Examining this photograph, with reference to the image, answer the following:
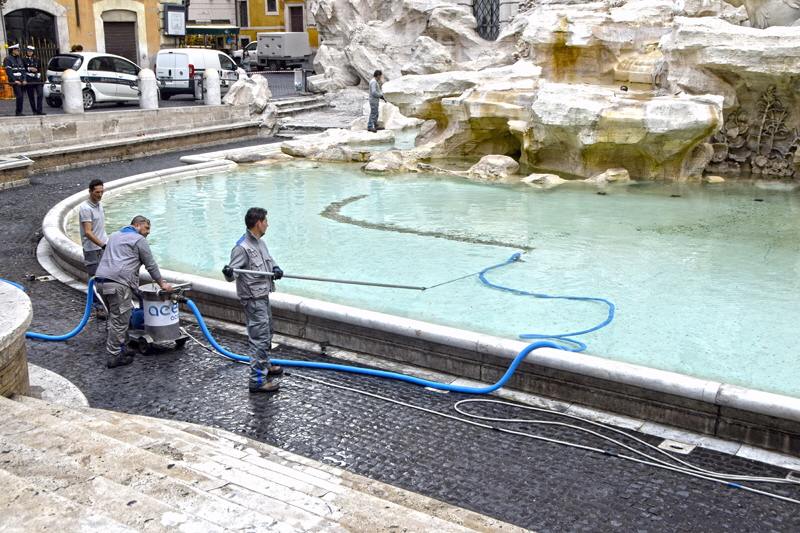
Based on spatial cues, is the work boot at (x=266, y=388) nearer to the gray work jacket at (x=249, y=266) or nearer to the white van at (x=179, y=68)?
the gray work jacket at (x=249, y=266)

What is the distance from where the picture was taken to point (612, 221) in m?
11.5

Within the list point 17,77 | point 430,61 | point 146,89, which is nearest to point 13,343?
point 17,77

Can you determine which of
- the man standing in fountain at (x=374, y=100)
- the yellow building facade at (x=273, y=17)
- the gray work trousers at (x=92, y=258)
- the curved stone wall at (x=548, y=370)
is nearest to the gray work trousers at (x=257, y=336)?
the curved stone wall at (x=548, y=370)

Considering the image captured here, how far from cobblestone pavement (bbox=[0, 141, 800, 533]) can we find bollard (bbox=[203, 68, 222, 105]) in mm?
15286

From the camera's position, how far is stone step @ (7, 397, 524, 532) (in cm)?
361

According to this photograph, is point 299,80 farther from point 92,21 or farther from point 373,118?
point 373,118

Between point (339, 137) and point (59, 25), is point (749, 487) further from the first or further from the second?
point (59, 25)

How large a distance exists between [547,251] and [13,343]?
6.51 metres

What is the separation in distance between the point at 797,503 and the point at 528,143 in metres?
11.3

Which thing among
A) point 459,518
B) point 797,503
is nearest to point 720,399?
point 797,503

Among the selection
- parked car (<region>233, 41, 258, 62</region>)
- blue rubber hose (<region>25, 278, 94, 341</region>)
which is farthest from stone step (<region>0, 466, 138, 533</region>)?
parked car (<region>233, 41, 258, 62</region>)

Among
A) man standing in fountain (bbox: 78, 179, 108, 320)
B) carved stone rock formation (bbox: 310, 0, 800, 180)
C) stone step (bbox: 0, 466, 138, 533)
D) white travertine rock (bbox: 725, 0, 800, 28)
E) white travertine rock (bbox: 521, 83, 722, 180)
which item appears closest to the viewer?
stone step (bbox: 0, 466, 138, 533)

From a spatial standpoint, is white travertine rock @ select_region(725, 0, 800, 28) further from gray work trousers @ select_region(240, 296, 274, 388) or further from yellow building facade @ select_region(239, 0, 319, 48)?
yellow building facade @ select_region(239, 0, 319, 48)

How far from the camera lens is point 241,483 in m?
4.20
